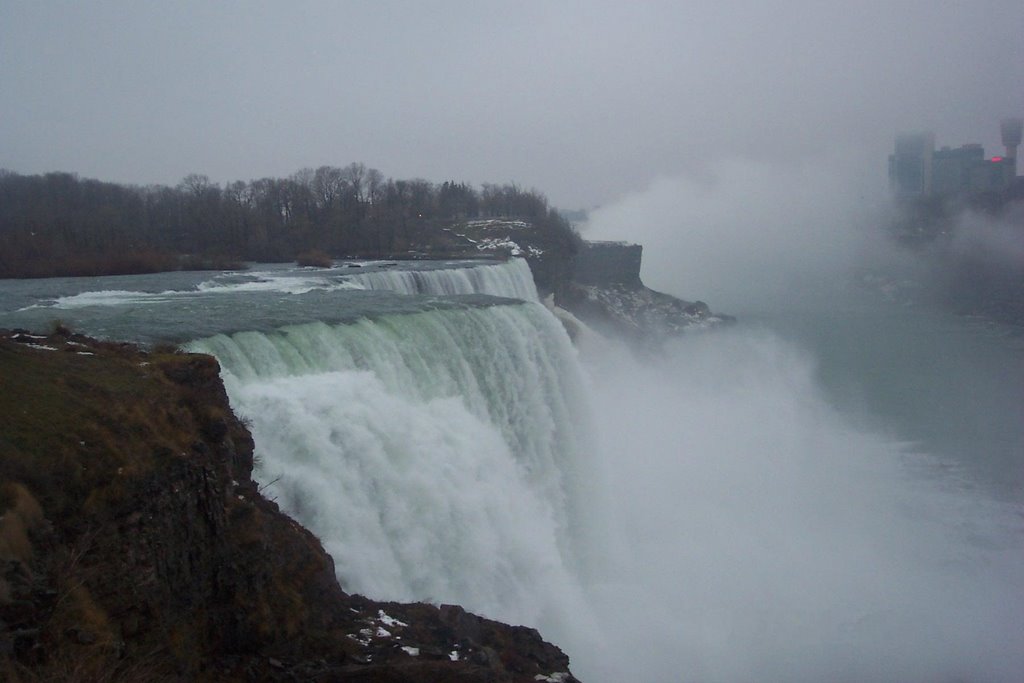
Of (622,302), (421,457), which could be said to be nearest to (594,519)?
(421,457)

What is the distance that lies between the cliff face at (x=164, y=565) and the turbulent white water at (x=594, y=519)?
54.2 inches

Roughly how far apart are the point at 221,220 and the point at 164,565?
4049 centimetres

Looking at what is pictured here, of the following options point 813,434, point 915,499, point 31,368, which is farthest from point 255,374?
point 813,434

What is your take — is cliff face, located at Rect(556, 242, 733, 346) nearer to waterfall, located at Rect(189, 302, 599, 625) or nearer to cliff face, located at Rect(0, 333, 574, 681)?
waterfall, located at Rect(189, 302, 599, 625)

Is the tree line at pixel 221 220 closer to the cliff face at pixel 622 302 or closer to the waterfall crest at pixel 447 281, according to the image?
the cliff face at pixel 622 302

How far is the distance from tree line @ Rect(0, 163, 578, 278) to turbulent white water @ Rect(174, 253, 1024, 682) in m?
20.2

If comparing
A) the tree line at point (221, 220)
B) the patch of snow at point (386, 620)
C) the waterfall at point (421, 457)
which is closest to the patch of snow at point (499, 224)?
the tree line at point (221, 220)

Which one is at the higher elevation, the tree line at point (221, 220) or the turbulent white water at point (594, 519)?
the tree line at point (221, 220)

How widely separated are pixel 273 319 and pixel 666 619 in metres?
8.82

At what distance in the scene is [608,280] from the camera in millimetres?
56594

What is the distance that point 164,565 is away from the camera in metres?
5.82

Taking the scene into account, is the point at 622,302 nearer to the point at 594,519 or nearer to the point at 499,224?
the point at 499,224

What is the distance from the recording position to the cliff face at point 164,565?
484 centimetres

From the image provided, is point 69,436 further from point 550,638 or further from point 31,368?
point 550,638
